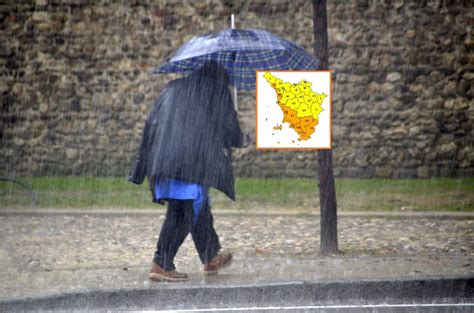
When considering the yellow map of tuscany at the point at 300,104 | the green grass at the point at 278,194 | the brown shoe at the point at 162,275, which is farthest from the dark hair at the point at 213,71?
the green grass at the point at 278,194

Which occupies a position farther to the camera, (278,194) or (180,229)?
(278,194)

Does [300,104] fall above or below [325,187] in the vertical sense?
above

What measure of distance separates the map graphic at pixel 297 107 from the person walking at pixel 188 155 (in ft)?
4.01

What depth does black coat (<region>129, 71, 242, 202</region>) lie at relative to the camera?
7.68 m

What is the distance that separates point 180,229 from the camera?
7.84 meters

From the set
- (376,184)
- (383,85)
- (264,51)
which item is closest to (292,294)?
(264,51)

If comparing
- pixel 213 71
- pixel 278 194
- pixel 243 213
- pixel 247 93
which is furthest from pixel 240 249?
pixel 247 93

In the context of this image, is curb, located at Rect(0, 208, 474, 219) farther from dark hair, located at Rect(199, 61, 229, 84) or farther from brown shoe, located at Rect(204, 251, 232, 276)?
dark hair, located at Rect(199, 61, 229, 84)

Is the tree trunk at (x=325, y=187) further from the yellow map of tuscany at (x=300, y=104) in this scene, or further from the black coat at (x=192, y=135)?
the black coat at (x=192, y=135)

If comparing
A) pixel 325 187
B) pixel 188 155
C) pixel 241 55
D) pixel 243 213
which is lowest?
pixel 243 213

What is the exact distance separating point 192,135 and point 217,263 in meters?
1.07

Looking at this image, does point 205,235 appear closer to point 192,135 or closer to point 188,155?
point 188,155

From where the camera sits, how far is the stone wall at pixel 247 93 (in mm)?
15938

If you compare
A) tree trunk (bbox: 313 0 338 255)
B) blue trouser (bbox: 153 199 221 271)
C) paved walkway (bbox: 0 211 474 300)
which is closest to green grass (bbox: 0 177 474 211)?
paved walkway (bbox: 0 211 474 300)
